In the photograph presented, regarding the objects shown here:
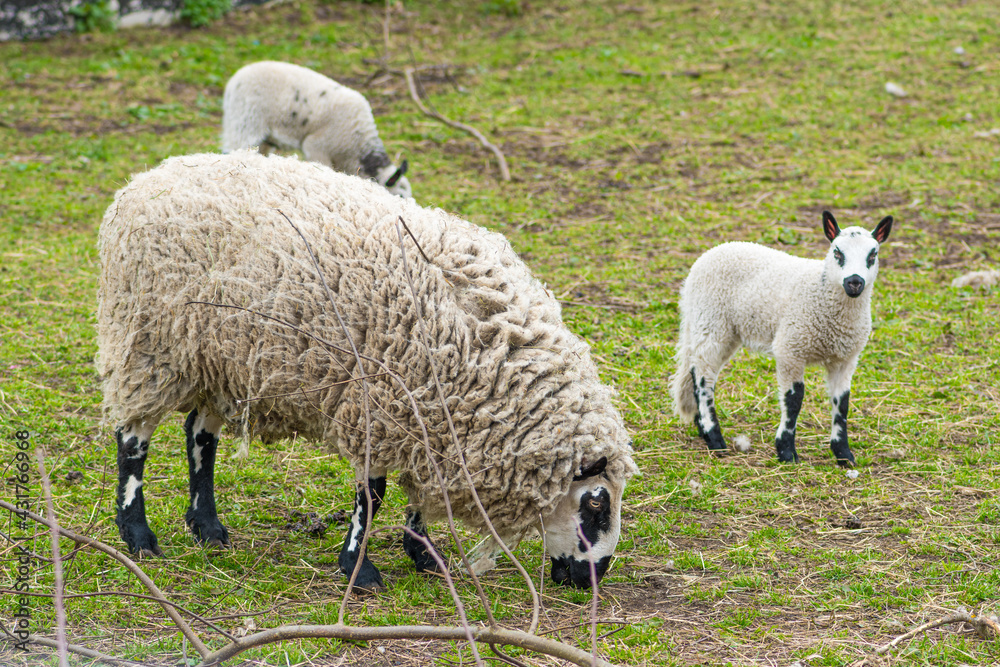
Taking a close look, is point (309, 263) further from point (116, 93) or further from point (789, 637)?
point (116, 93)

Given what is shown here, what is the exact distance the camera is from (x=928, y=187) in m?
9.78

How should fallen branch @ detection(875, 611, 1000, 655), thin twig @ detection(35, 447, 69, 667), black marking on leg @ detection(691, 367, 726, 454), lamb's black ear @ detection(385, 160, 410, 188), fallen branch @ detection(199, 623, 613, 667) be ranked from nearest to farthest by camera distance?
thin twig @ detection(35, 447, 69, 667)
fallen branch @ detection(199, 623, 613, 667)
fallen branch @ detection(875, 611, 1000, 655)
black marking on leg @ detection(691, 367, 726, 454)
lamb's black ear @ detection(385, 160, 410, 188)

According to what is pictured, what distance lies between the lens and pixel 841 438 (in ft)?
17.6

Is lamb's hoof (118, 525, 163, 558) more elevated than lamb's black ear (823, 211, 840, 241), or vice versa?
lamb's black ear (823, 211, 840, 241)

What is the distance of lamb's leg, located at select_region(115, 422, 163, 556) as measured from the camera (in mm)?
4355

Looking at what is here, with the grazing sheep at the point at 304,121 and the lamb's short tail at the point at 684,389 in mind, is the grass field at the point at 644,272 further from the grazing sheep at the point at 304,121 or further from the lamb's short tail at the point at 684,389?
the grazing sheep at the point at 304,121

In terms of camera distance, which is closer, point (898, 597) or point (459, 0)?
point (898, 597)

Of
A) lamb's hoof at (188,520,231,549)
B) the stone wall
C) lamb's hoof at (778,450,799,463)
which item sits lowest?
lamb's hoof at (188,520,231,549)

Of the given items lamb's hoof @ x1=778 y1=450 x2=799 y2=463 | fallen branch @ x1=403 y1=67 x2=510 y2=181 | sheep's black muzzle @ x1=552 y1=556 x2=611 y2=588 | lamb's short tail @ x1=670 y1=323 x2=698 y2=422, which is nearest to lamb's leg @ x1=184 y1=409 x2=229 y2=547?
sheep's black muzzle @ x1=552 y1=556 x2=611 y2=588

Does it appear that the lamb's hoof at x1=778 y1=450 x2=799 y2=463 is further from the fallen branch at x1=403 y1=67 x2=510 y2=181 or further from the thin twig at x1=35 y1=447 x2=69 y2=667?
the fallen branch at x1=403 y1=67 x2=510 y2=181

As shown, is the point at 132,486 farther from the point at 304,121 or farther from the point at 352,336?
the point at 304,121

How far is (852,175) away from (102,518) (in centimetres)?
847

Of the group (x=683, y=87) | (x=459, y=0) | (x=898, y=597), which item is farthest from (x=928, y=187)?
(x=459, y=0)

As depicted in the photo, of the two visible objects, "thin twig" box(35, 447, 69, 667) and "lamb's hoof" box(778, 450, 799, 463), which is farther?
"lamb's hoof" box(778, 450, 799, 463)
